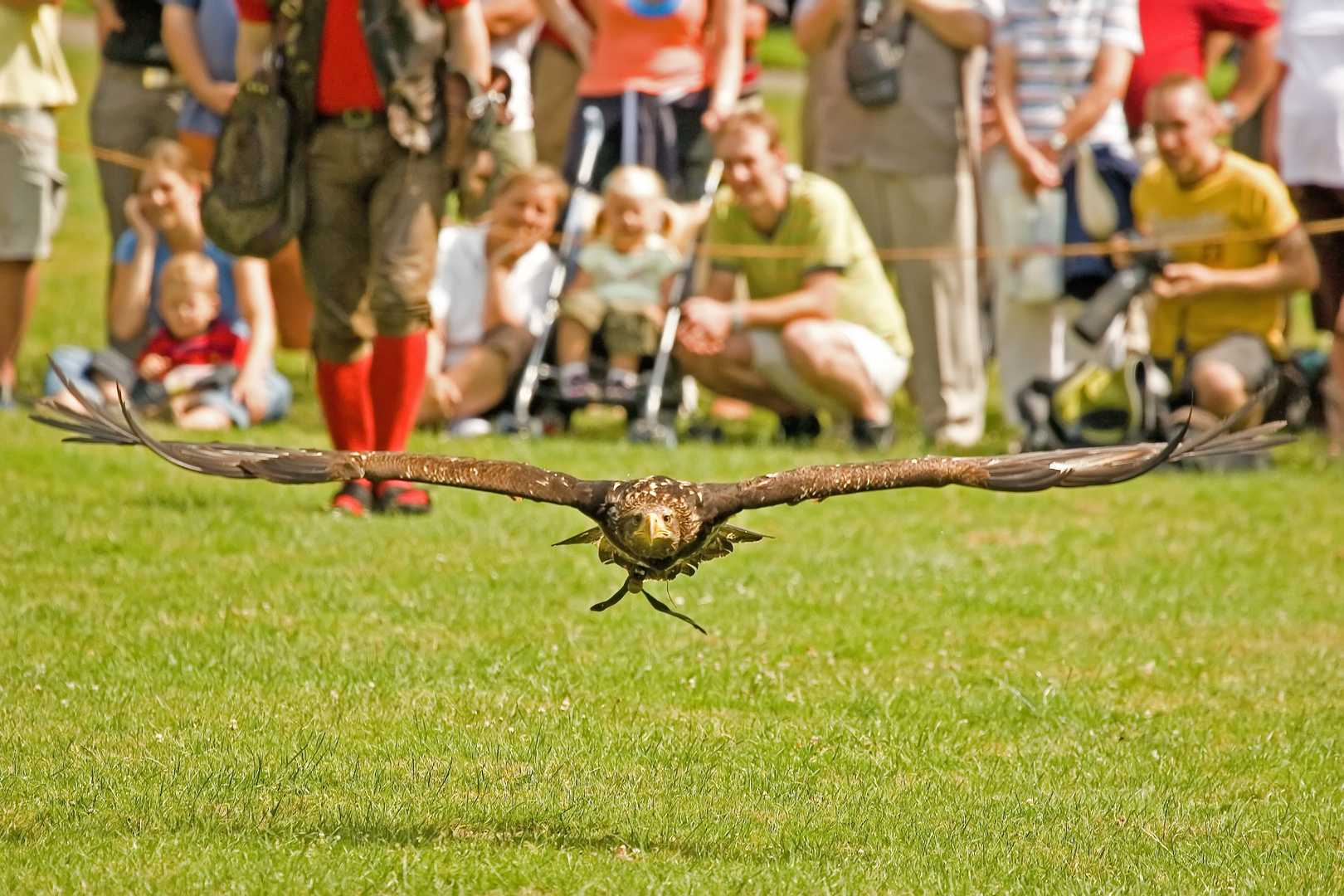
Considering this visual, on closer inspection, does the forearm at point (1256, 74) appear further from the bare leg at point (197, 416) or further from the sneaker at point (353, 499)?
the bare leg at point (197, 416)

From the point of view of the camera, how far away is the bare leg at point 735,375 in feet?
33.6

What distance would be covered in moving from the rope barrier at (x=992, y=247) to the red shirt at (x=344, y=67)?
301 cm

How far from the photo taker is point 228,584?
690 centimetres

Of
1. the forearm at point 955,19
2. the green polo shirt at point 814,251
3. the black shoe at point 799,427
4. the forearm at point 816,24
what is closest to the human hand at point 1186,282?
the green polo shirt at point 814,251

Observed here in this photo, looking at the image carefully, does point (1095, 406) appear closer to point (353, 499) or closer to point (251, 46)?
point (353, 499)

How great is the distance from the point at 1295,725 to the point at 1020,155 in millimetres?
4805

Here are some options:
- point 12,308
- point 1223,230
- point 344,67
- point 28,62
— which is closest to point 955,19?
point 1223,230

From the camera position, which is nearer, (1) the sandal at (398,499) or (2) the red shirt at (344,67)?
(2) the red shirt at (344,67)

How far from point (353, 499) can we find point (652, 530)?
3659 millimetres

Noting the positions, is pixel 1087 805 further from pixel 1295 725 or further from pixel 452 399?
pixel 452 399

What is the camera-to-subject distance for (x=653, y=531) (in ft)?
15.3

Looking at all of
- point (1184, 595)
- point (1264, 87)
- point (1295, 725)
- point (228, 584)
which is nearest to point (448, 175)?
point (228, 584)

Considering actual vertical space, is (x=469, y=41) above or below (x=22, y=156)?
above

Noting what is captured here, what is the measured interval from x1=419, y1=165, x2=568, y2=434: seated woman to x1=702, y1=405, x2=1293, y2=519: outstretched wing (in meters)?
5.56
